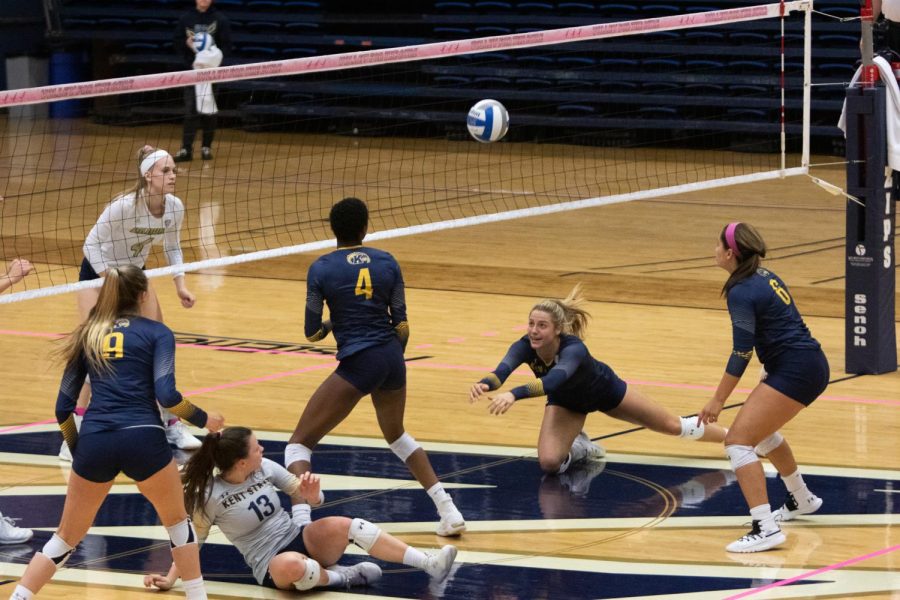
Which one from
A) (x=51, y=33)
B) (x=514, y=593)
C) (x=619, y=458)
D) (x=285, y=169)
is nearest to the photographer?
(x=514, y=593)

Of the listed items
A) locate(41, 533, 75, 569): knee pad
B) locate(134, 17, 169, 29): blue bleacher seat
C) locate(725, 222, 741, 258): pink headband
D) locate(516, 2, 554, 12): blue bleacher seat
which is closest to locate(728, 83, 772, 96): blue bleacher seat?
locate(516, 2, 554, 12): blue bleacher seat

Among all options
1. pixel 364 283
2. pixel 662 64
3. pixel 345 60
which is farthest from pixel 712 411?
pixel 662 64

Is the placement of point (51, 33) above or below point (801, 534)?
above

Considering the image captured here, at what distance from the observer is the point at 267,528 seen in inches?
295

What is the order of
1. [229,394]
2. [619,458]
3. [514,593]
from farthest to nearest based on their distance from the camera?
[229,394] < [619,458] < [514,593]

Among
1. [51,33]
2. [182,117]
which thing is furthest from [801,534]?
[51,33]

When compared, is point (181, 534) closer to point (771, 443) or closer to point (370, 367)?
point (370, 367)

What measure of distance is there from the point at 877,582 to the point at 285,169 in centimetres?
1785

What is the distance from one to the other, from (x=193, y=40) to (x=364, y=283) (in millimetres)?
16892

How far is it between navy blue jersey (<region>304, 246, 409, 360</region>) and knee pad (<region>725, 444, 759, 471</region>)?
1.85 metres

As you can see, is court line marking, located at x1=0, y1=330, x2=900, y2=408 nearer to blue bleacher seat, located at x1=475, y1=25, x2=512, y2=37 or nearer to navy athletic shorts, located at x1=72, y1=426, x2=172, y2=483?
navy athletic shorts, located at x1=72, y1=426, x2=172, y2=483

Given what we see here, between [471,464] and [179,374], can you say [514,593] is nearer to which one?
[471,464]

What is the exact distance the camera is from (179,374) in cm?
1255

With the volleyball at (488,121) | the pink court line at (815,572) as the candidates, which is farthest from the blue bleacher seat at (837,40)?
the pink court line at (815,572)
